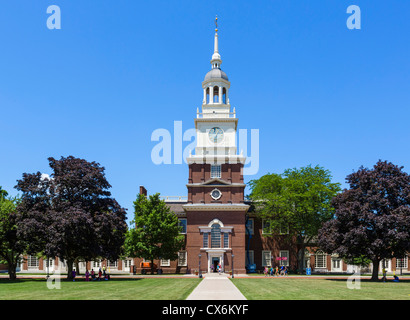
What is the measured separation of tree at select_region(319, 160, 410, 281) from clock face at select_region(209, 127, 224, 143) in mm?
22300

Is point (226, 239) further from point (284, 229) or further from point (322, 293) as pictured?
point (322, 293)

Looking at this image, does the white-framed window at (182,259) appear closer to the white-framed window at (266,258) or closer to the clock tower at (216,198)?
the clock tower at (216,198)

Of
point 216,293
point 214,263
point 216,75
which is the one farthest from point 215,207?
point 216,293

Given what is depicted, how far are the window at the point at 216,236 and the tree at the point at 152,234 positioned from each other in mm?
4850

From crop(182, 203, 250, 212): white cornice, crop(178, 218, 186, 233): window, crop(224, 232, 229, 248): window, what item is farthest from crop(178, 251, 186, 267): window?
crop(182, 203, 250, 212): white cornice

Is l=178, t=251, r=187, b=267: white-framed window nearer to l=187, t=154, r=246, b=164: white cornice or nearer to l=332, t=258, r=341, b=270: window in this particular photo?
l=187, t=154, r=246, b=164: white cornice

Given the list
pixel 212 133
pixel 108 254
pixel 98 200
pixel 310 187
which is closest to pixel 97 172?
pixel 98 200

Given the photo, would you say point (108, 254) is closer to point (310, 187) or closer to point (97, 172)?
point (97, 172)

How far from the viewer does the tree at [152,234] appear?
59.3 metres

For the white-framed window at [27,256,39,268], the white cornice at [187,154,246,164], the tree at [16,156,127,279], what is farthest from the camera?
the white-framed window at [27,256,39,268]

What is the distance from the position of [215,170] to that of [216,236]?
9.07 m

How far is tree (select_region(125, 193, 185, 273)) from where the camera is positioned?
195 feet

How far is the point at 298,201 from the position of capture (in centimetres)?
6047

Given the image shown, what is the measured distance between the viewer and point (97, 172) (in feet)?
148
